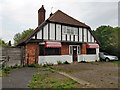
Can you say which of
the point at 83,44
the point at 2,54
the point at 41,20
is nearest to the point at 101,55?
the point at 83,44

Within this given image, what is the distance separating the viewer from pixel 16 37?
42750mm

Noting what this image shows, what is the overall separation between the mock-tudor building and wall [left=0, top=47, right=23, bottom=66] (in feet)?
2.47

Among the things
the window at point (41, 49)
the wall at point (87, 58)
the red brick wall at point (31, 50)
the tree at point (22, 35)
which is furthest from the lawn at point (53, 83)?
the tree at point (22, 35)

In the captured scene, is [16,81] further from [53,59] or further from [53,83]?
[53,59]

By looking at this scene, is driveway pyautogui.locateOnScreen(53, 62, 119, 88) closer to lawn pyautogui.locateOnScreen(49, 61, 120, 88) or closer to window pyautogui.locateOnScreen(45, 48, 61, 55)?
lawn pyautogui.locateOnScreen(49, 61, 120, 88)

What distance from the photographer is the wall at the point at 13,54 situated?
7.29 meters

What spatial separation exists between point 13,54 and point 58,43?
4.73 meters

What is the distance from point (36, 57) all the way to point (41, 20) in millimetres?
6388

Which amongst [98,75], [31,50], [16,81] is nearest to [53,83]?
[16,81]

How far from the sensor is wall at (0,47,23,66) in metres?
7.29

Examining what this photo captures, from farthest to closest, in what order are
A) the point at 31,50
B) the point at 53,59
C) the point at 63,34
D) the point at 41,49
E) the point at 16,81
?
the point at 63,34, the point at 53,59, the point at 41,49, the point at 31,50, the point at 16,81

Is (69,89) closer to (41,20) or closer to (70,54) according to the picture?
(70,54)

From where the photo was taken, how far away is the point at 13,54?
302 inches

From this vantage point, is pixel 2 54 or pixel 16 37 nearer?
pixel 2 54
